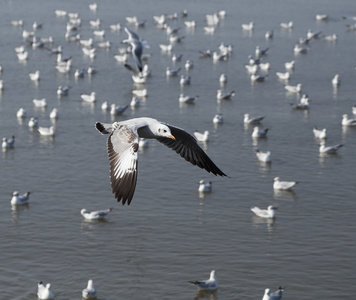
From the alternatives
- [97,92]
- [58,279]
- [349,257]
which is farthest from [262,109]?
[58,279]

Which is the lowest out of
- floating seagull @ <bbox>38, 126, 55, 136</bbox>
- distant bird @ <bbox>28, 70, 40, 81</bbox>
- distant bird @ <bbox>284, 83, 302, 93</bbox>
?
floating seagull @ <bbox>38, 126, 55, 136</bbox>

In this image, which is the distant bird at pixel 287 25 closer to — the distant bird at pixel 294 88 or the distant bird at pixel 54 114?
the distant bird at pixel 294 88

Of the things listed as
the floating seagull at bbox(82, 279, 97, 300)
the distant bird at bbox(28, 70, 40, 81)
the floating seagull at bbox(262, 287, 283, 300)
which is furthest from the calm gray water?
the distant bird at bbox(28, 70, 40, 81)

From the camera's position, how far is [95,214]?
34.4 metres

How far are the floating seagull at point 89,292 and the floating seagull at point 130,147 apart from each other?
31.5ft

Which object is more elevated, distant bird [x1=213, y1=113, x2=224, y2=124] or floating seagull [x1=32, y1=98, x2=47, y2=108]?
floating seagull [x1=32, y1=98, x2=47, y2=108]

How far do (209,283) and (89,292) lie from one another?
406 cm

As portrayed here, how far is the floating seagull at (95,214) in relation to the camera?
3441cm

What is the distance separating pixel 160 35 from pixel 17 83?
24.6 meters

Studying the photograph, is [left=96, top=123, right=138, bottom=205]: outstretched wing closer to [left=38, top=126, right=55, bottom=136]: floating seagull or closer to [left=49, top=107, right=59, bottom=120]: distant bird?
[left=38, top=126, right=55, bottom=136]: floating seagull

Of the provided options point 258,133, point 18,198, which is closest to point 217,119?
point 258,133

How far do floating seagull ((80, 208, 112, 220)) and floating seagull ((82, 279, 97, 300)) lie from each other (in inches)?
260

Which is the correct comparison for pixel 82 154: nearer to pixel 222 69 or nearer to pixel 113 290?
pixel 113 290

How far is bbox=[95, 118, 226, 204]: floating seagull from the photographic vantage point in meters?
15.9
